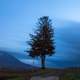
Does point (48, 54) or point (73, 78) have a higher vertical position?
point (48, 54)

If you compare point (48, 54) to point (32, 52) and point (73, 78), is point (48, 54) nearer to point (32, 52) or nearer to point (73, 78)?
point (32, 52)

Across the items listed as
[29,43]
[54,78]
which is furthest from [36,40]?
[54,78]

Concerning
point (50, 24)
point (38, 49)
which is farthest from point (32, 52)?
point (50, 24)

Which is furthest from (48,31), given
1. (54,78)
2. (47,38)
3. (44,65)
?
(54,78)

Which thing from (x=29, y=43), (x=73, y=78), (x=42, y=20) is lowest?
(x=73, y=78)

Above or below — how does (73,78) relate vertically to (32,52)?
below

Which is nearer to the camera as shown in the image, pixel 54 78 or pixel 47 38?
pixel 54 78

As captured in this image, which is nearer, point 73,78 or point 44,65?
point 73,78

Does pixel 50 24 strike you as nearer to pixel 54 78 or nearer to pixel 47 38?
pixel 47 38

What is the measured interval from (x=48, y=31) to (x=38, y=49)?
4.80 meters

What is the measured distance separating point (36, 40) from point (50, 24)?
536cm

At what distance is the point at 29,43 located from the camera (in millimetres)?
81375

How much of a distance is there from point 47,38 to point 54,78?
114 ft

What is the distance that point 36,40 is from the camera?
80.6 meters
